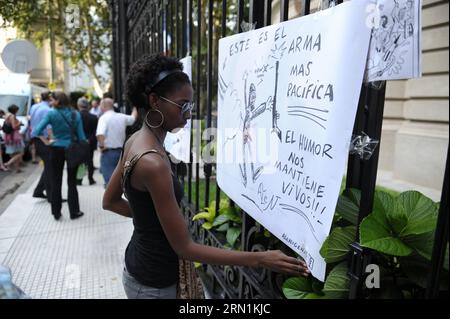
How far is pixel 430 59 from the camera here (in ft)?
24.9

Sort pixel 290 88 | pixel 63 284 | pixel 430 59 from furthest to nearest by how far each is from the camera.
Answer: pixel 430 59 < pixel 63 284 < pixel 290 88

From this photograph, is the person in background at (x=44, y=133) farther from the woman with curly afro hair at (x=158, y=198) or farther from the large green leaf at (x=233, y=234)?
the woman with curly afro hair at (x=158, y=198)

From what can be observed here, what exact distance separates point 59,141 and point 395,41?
16.9ft

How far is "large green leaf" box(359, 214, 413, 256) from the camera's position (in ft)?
4.01

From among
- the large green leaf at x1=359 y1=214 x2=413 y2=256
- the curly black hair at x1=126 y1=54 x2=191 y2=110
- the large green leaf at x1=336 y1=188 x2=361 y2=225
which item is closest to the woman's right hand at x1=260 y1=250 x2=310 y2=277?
the large green leaf at x1=336 y1=188 x2=361 y2=225

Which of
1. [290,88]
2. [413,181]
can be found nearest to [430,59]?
[413,181]

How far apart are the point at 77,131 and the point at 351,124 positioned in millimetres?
5045

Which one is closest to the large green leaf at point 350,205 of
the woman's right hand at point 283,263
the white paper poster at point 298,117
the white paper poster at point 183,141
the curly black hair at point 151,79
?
the white paper poster at point 298,117

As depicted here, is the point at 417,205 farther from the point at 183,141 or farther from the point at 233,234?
the point at 183,141

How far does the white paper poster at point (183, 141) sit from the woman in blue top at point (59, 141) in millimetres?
2011

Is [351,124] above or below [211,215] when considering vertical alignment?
above

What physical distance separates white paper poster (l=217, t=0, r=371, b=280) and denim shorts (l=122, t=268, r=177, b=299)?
0.56 m

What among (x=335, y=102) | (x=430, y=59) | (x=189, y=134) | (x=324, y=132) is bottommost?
(x=189, y=134)

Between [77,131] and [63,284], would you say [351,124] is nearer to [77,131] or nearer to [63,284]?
[63,284]
